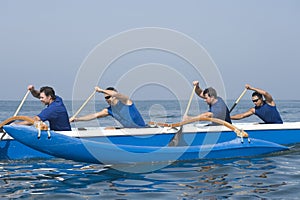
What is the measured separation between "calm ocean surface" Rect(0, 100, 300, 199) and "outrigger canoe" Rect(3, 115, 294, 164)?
240 millimetres

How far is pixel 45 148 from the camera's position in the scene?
807cm

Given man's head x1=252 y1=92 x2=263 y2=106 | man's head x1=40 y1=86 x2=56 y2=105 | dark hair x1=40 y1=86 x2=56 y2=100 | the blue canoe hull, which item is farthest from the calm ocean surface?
man's head x1=252 y1=92 x2=263 y2=106

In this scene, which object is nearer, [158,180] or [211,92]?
[158,180]

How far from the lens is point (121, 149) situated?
8516 millimetres

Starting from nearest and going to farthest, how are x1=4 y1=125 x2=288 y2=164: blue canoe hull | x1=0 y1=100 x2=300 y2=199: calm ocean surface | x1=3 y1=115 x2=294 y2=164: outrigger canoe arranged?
x1=0 y1=100 x2=300 y2=199: calm ocean surface < x1=4 y1=125 x2=288 y2=164: blue canoe hull < x1=3 y1=115 x2=294 y2=164: outrigger canoe

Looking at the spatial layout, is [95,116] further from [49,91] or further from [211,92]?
[211,92]

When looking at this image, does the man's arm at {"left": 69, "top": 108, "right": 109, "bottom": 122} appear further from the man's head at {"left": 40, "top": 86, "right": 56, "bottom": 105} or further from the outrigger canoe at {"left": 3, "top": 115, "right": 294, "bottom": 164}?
the man's head at {"left": 40, "top": 86, "right": 56, "bottom": 105}

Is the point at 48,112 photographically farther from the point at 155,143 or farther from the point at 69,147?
the point at 155,143

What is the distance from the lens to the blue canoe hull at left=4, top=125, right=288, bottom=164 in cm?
793

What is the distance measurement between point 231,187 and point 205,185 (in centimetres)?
42

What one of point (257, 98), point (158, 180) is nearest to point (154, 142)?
point (158, 180)

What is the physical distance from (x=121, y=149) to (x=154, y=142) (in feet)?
5.53

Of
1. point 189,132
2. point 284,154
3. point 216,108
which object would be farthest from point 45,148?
point 284,154

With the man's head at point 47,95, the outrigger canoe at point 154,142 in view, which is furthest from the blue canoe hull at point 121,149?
the man's head at point 47,95
